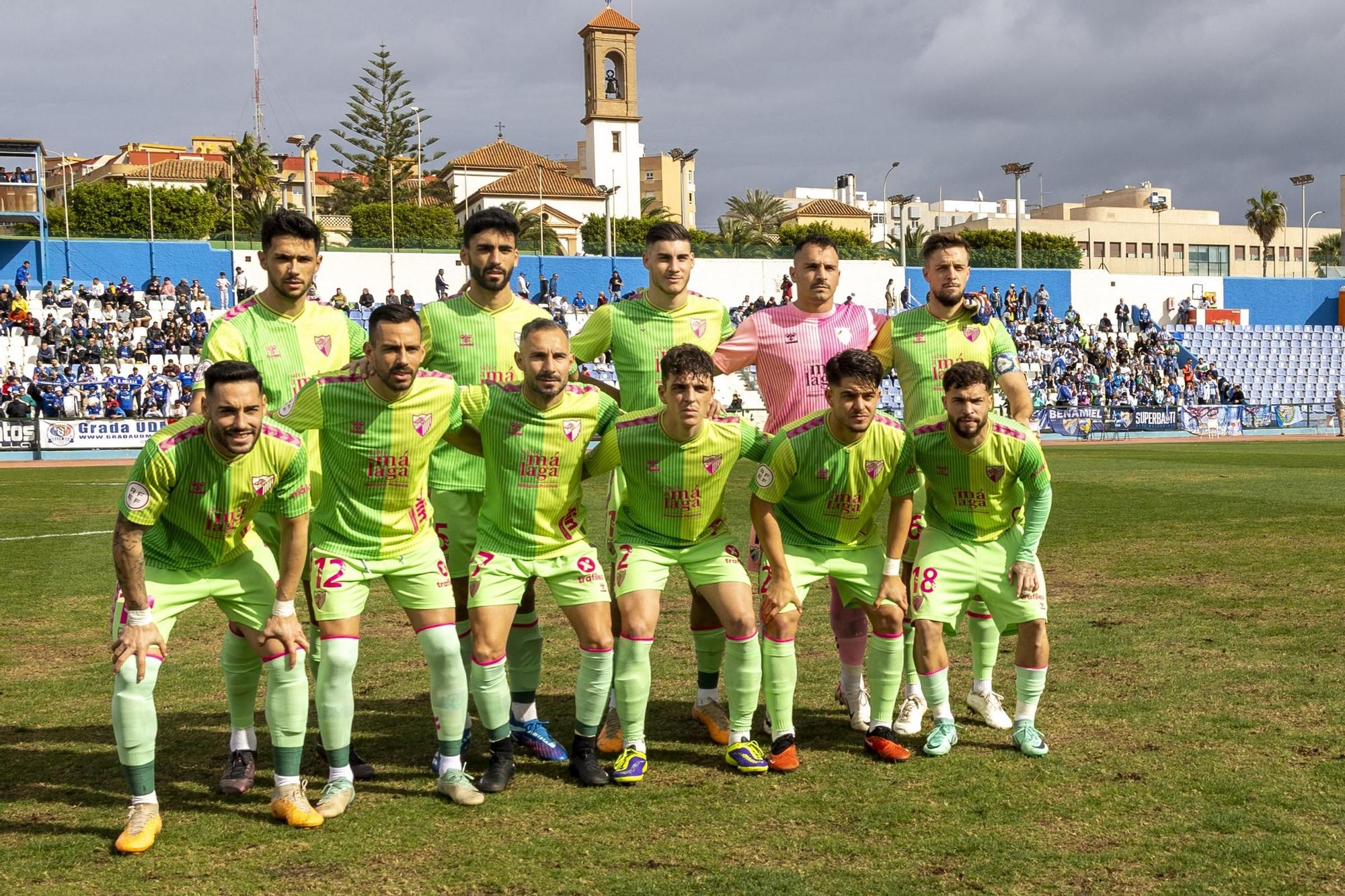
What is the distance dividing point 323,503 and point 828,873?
300 cm

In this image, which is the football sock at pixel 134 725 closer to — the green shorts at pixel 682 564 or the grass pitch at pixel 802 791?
the grass pitch at pixel 802 791

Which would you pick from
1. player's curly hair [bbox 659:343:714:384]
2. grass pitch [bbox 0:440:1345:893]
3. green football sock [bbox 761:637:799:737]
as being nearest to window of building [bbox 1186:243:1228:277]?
grass pitch [bbox 0:440:1345:893]

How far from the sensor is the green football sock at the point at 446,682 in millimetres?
5734

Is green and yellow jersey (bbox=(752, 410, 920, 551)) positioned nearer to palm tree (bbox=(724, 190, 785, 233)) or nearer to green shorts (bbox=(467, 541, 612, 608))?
green shorts (bbox=(467, 541, 612, 608))

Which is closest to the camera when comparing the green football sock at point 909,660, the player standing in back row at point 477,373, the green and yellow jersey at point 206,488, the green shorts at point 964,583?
the green and yellow jersey at point 206,488

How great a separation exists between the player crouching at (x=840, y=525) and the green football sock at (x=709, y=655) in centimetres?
67

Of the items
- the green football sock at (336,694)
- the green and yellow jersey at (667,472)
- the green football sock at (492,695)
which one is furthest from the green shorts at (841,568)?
the green football sock at (336,694)

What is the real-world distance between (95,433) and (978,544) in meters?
28.5

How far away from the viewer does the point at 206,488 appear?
17.7ft

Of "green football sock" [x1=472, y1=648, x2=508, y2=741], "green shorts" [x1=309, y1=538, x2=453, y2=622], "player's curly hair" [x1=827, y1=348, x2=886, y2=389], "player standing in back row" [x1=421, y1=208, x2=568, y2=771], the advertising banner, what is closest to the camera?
"green shorts" [x1=309, y1=538, x2=453, y2=622]

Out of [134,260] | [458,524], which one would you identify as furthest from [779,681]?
[134,260]

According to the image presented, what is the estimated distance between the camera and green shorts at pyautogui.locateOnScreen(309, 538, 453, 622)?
18.6ft

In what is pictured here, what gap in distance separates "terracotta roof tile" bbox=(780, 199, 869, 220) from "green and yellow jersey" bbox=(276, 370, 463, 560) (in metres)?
90.8

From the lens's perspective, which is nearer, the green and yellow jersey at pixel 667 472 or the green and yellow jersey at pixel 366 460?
the green and yellow jersey at pixel 366 460
